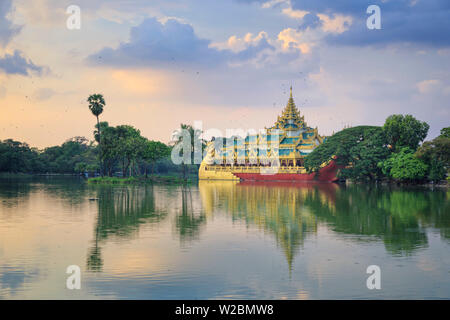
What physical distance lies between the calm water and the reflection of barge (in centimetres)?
4738

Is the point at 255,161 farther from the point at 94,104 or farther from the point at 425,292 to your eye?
the point at 425,292

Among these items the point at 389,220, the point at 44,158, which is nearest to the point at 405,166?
the point at 389,220

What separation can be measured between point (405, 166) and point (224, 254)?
43.6 m

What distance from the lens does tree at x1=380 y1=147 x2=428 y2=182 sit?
52281 millimetres

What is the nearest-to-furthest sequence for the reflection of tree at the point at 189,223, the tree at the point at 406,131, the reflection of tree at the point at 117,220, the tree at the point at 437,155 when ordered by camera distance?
1. the reflection of tree at the point at 117,220
2. the reflection of tree at the point at 189,223
3. the tree at the point at 437,155
4. the tree at the point at 406,131

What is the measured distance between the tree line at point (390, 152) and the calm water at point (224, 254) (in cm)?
2871

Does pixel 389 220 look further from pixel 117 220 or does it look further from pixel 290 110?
pixel 290 110

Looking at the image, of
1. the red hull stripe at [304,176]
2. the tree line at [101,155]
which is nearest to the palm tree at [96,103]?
the tree line at [101,155]

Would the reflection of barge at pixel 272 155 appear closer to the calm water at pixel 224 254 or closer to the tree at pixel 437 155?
the tree at pixel 437 155

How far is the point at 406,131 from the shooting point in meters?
59.9

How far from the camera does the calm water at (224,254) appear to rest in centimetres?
1037

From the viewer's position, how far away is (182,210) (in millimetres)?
26891
